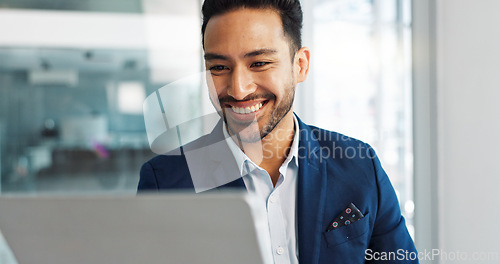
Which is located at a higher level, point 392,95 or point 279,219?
point 392,95

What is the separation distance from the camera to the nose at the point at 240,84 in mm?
1157

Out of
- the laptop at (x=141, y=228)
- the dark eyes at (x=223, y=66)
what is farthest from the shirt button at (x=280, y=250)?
the laptop at (x=141, y=228)

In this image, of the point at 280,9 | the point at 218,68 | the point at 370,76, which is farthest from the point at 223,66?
the point at 370,76

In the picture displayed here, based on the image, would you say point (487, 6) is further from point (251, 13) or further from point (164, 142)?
point (164, 142)

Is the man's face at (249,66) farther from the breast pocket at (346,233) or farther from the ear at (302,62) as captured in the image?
the breast pocket at (346,233)

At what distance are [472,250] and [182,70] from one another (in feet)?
5.80

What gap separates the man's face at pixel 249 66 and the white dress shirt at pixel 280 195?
0.31 ft

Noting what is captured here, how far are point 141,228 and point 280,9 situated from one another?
91cm

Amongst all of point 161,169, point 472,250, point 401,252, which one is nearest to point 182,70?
point 161,169

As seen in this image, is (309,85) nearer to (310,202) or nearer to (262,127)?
(262,127)

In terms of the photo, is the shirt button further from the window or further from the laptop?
the window

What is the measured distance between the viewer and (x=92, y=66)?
2471 mm

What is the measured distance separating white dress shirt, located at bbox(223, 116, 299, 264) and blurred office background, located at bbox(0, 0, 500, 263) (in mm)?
935

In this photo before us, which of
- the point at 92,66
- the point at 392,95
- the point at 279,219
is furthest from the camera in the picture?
the point at 92,66
